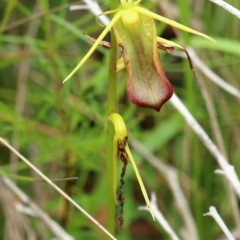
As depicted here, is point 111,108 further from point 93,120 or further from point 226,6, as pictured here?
point 93,120

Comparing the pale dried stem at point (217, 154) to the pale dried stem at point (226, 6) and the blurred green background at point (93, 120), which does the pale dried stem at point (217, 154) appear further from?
the pale dried stem at point (226, 6)

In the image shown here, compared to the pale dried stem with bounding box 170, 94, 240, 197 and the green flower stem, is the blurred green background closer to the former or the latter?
the pale dried stem with bounding box 170, 94, 240, 197

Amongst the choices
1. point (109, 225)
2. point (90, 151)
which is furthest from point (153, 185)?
point (109, 225)

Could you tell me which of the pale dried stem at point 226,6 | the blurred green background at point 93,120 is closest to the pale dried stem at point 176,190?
the blurred green background at point 93,120

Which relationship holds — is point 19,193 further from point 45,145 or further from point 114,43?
point 114,43

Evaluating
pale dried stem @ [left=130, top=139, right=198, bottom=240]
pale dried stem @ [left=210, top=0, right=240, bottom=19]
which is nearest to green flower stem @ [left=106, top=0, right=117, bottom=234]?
pale dried stem @ [left=210, top=0, right=240, bottom=19]
